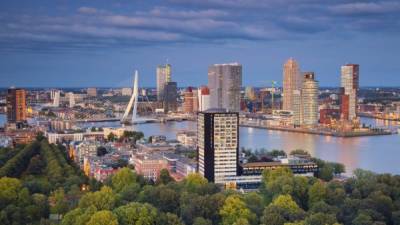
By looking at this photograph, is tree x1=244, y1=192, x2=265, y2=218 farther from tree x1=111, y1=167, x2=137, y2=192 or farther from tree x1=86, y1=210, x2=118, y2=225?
tree x1=111, y1=167, x2=137, y2=192

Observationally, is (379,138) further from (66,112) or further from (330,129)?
(66,112)

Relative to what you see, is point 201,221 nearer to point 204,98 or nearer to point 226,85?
point 204,98

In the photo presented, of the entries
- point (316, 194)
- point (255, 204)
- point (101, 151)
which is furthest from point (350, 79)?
point (255, 204)

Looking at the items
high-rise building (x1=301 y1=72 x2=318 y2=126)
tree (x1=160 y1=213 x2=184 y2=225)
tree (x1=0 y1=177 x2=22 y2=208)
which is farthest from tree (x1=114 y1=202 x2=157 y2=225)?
high-rise building (x1=301 y1=72 x2=318 y2=126)

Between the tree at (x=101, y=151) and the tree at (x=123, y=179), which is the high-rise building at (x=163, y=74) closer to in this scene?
the tree at (x=101, y=151)

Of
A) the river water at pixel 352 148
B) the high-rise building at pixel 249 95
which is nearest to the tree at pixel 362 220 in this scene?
the river water at pixel 352 148
